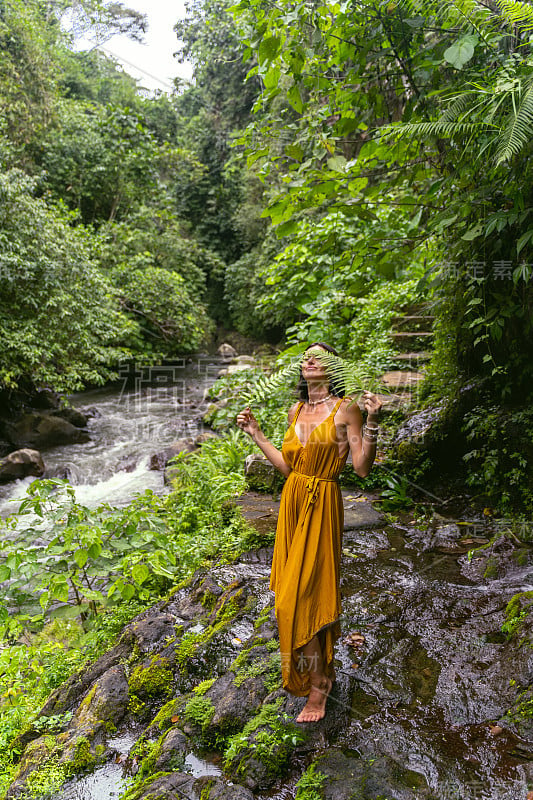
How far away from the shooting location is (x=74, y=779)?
288 centimetres

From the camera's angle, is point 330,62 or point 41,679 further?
point 41,679

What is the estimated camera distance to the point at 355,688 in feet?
9.46

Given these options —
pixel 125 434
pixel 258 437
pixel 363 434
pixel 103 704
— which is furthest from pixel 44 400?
pixel 363 434

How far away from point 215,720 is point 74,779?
2.94ft

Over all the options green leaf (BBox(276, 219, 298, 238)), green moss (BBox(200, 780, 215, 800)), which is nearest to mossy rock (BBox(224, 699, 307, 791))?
green moss (BBox(200, 780, 215, 800))

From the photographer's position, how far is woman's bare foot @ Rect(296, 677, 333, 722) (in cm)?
263

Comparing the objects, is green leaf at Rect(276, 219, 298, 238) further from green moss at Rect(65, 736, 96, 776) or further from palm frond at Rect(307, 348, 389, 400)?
green moss at Rect(65, 736, 96, 776)

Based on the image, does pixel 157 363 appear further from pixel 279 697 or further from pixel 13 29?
pixel 279 697

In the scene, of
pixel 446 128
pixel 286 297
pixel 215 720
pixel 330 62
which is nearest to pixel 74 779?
pixel 215 720

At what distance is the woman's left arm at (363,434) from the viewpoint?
2.32 metres

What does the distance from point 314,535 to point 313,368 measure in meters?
0.86

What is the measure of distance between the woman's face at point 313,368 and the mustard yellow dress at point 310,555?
0.58ft

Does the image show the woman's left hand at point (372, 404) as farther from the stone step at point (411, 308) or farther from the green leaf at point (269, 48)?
the stone step at point (411, 308)

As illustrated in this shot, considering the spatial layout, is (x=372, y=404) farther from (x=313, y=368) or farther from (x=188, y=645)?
(x=188, y=645)
